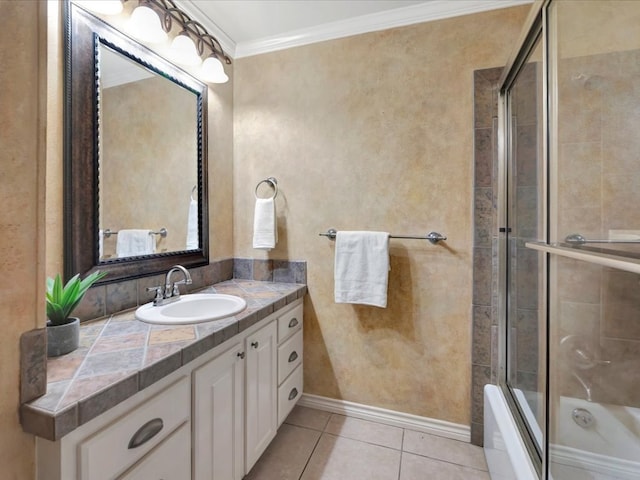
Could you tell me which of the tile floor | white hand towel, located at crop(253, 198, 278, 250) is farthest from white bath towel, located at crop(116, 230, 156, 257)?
the tile floor

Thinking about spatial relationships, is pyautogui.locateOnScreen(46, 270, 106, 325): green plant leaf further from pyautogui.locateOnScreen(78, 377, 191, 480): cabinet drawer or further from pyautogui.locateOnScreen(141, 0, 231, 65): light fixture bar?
pyautogui.locateOnScreen(141, 0, 231, 65): light fixture bar

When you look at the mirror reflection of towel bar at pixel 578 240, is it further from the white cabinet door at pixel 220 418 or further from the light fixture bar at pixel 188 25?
the light fixture bar at pixel 188 25

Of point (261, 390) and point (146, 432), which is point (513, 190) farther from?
point (146, 432)

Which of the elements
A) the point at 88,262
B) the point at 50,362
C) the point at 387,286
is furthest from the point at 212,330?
the point at 387,286

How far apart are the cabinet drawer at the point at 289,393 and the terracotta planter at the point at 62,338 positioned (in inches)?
39.2

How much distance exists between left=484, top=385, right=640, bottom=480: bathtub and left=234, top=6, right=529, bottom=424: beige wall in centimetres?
44

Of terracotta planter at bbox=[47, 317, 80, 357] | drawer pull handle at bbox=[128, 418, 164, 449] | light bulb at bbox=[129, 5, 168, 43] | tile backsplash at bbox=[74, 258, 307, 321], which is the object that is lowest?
drawer pull handle at bbox=[128, 418, 164, 449]

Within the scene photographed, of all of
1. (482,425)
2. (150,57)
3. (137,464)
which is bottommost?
(482,425)

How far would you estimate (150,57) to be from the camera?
1448mm

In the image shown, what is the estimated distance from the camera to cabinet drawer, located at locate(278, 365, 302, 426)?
158cm

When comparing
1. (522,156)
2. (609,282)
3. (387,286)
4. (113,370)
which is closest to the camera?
(113,370)

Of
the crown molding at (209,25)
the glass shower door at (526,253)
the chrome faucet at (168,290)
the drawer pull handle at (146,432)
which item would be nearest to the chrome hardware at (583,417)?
the glass shower door at (526,253)

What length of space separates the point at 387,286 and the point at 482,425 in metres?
0.90

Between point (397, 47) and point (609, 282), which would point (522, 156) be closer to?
point (609, 282)
